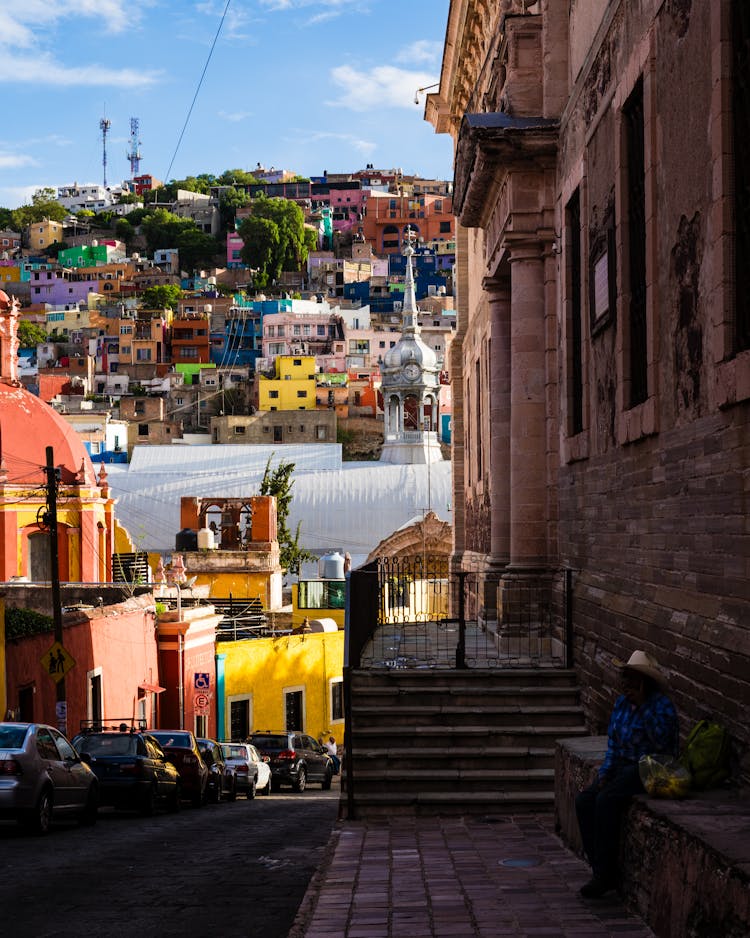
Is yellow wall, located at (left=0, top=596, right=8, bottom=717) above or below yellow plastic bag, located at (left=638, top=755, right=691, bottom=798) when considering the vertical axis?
below

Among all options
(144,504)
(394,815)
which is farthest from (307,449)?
(394,815)

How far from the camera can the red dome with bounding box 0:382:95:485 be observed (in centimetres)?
4428

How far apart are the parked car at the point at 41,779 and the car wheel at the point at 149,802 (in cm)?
210

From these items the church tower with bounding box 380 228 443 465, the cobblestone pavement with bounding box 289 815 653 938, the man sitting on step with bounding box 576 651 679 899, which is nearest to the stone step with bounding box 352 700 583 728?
the cobblestone pavement with bounding box 289 815 653 938

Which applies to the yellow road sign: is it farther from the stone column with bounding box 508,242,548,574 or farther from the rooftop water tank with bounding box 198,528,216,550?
the rooftop water tank with bounding box 198,528,216,550

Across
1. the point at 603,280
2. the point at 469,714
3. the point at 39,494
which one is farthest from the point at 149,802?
A: the point at 39,494

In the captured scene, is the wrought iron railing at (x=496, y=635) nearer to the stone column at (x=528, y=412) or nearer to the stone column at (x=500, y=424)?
the stone column at (x=528, y=412)

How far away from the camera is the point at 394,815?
13.3 metres

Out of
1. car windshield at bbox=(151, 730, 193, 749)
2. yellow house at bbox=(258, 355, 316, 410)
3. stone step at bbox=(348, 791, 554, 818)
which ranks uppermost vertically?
yellow house at bbox=(258, 355, 316, 410)

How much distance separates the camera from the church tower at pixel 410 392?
77.3 metres

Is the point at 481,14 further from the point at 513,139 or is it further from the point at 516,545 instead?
the point at 516,545

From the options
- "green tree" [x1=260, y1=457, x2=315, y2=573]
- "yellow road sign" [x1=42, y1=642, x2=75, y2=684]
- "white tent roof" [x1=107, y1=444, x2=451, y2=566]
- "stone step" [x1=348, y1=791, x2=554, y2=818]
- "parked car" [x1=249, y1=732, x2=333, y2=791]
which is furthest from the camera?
"white tent roof" [x1=107, y1=444, x2=451, y2=566]

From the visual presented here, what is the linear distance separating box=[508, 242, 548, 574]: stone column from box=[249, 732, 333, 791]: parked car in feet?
49.0

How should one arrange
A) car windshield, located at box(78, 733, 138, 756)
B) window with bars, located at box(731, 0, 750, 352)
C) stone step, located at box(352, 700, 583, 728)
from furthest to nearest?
car windshield, located at box(78, 733, 138, 756), stone step, located at box(352, 700, 583, 728), window with bars, located at box(731, 0, 750, 352)
